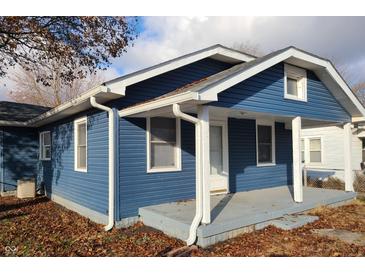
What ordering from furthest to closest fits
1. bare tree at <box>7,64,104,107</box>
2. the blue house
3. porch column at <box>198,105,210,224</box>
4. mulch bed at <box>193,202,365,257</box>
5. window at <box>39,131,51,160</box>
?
bare tree at <box>7,64,104,107</box> → window at <box>39,131,51,160</box> → the blue house → porch column at <box>198,105,210,224</box> → mulch bed at <box>193,202,365,257</box>

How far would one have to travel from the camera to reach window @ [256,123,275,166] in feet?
32.9

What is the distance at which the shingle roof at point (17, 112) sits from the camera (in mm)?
12695

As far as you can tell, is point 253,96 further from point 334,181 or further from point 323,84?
point 334,181

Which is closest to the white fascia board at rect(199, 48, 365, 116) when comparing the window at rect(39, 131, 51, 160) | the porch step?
the porch step

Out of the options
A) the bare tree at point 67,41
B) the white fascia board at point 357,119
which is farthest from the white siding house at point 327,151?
the bare tree at point 67,41

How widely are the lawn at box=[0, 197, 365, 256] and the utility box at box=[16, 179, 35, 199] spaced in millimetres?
3463

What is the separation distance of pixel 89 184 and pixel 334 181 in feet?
38.1

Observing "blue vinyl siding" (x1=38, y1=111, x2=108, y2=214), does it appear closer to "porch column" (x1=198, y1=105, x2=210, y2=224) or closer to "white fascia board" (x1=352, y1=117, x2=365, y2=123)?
"porch column" (x1=198, y1=105, x2=210, y2=224)

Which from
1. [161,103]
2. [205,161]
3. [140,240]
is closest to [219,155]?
[205,161]

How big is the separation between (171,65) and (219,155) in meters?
3.09

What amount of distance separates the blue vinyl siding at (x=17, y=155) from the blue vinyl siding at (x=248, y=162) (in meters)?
8.74

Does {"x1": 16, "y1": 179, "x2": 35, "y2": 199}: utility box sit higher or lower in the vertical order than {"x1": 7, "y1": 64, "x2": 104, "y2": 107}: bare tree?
lower

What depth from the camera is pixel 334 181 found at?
14.2 m
